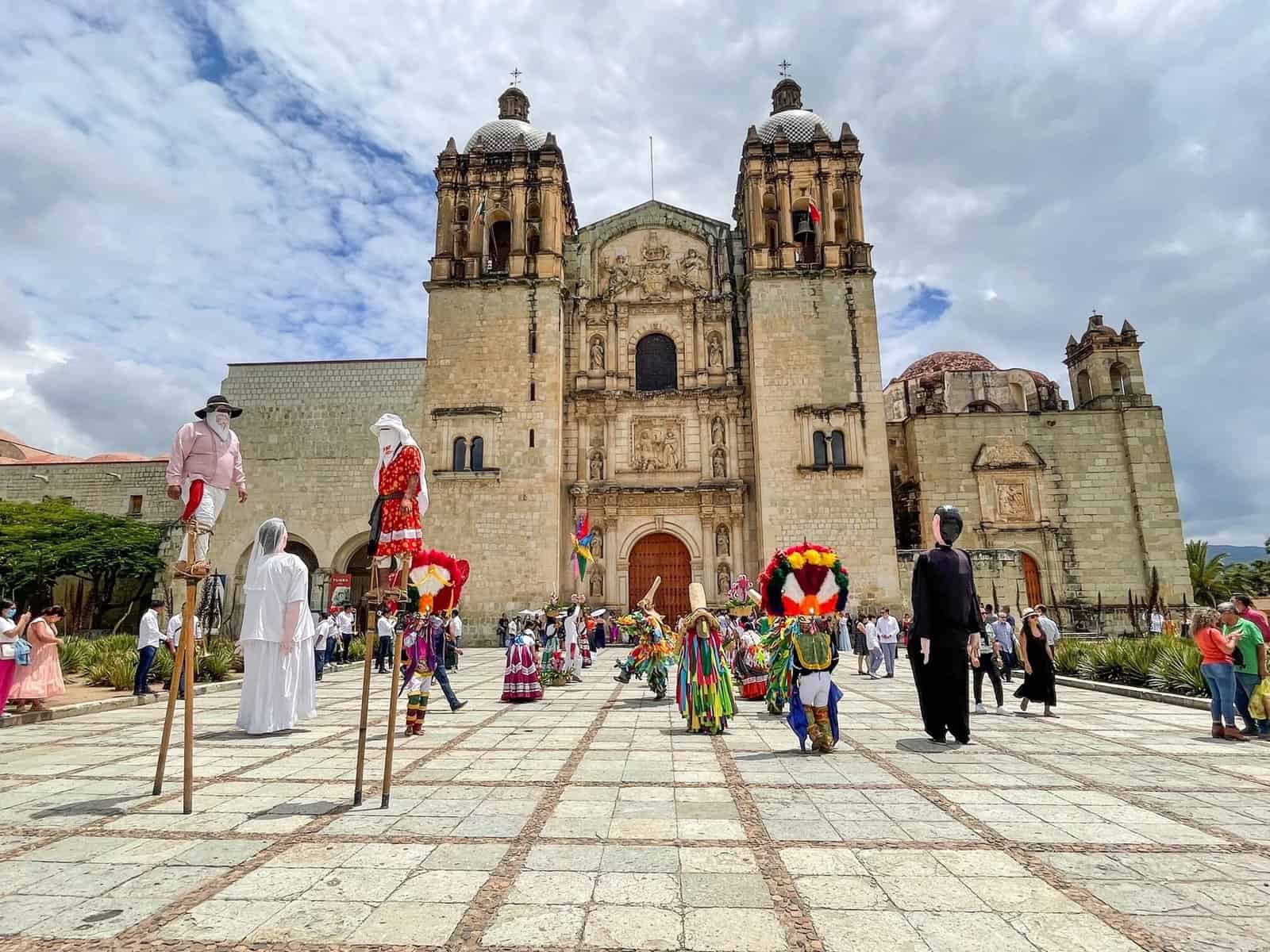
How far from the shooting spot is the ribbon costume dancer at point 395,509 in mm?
4723

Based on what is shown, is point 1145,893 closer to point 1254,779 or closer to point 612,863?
point 612,863

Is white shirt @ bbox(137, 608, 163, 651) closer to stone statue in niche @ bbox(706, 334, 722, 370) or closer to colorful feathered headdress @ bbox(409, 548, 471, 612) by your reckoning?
colorful feathered headdress @ bbox(409, 548, 471, 612)

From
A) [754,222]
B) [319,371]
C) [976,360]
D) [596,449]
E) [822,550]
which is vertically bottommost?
[822,550]

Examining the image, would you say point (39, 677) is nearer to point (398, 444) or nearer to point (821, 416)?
point (398, 444)

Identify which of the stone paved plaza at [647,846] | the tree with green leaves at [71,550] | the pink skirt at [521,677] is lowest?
the stone paved plaza at [647,846]

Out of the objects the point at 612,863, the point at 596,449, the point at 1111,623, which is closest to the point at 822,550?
the point at 612,863

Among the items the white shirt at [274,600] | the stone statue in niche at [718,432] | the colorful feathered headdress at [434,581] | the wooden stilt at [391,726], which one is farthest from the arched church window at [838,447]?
the wooden stilt at [391,726]

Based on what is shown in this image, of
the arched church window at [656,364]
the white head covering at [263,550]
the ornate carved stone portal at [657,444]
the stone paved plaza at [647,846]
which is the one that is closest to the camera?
the stone paved plaza at [647,846]

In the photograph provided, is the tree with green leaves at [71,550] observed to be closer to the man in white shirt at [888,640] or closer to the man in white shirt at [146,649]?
the man in white shirt at [146,649]

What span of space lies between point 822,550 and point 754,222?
1997 cm

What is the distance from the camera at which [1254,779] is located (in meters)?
5.00

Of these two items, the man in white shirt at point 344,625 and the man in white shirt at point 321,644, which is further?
the man in white shirt at point 344,625

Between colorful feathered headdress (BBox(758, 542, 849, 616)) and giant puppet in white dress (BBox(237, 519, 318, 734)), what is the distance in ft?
16.2

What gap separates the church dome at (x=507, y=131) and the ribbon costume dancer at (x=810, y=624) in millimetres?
23226
